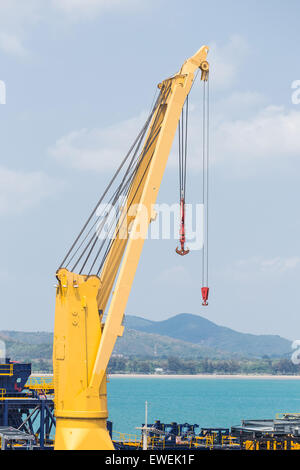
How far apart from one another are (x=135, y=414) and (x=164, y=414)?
5.45m

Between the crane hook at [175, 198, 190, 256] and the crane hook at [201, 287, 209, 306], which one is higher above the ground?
the crane hook at [175, 198, 190, 256]

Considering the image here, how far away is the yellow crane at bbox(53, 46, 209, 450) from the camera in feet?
96.4

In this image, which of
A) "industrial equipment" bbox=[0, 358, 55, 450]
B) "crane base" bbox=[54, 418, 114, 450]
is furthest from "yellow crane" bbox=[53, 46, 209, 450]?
"industrial equipment" bbox=[0, 358, 55, 450]

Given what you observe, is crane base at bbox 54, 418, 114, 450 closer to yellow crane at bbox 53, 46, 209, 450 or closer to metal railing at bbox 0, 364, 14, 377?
yellow crane at bbox 53, 46, 209, 450

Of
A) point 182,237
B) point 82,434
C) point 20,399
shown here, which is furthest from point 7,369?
point 182,237

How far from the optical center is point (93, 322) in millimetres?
29922

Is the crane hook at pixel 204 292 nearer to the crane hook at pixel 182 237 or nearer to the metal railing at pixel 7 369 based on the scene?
the crane hook at pixel 182 237

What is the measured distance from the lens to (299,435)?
40.7 m

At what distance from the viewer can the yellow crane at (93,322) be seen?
1157 inches

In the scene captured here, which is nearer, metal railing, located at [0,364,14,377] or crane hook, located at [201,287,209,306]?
Result: crane hook, located at [201,287,209,306]

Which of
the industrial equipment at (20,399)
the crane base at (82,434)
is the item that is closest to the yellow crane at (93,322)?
the crane base at (82,434)

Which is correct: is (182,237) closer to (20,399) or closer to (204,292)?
(204,292)
